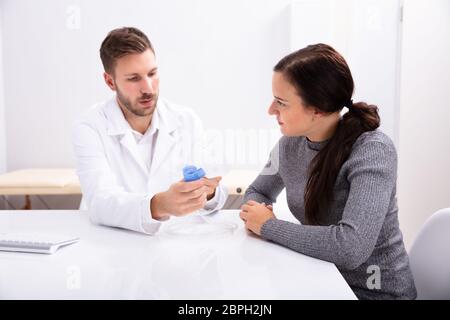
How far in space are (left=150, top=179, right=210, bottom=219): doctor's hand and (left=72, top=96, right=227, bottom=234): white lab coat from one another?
0.05 meters

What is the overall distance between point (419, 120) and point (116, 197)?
224 centimetres

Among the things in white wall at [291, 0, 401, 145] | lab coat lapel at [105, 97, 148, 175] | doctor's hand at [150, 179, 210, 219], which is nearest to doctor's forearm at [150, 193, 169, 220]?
doctor's hand at [150, 179, 210, 219]

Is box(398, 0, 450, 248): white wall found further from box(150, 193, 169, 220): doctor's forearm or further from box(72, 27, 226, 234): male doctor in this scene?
box(150, 193, 169, 220): doctor's forearm

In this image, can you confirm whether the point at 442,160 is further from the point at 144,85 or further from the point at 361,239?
the point at 361,239

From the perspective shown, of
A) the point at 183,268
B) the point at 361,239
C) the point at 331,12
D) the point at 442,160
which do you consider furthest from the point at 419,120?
the point at 183,268

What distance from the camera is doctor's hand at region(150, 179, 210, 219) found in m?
1.26

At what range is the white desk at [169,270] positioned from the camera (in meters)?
0.92

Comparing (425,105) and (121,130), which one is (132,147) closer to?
(121,130)

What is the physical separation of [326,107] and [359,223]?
1.14ft

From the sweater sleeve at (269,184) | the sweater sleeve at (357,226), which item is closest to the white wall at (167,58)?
the sweater sleeve at (269,184)

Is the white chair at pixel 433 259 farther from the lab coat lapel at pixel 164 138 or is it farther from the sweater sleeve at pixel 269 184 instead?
the lab coat lapel at pixel 164 138

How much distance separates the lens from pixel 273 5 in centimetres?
341

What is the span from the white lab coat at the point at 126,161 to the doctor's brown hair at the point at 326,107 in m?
0.36

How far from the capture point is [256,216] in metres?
1.27
